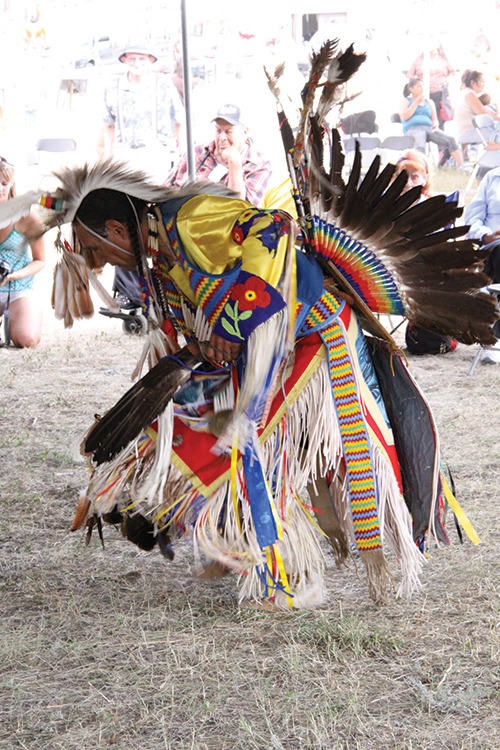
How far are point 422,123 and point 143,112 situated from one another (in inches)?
131

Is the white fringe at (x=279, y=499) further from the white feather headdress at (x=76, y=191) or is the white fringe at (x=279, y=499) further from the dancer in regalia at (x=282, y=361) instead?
the white feather headdress at (x=76, y=191)

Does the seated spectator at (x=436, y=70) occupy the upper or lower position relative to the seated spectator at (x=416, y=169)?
upper

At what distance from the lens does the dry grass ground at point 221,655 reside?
1822 millimetres

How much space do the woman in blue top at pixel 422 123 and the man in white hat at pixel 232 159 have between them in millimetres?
4681

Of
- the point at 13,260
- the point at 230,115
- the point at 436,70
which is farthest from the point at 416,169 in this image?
the point at 436,70

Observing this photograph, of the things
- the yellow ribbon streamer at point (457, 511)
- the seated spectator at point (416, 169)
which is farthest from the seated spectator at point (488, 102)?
the yellow ribbon streamer at point (457, 511)

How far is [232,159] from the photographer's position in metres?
5.56

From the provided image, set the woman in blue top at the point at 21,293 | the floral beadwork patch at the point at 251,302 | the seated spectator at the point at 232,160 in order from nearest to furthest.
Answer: the floral beadwork patch at the point at 251,302, the seated spectator at the point at 232,160, the woman in blue top at the point at 21,293

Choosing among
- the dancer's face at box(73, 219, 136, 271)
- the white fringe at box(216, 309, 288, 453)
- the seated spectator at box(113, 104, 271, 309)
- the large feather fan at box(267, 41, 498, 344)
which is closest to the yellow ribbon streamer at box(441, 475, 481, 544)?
the large feather fan at box(267, 41, 498, 344)

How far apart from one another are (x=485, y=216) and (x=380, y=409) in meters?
3.76

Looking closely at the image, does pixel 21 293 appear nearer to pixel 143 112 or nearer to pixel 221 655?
pixel 143 112

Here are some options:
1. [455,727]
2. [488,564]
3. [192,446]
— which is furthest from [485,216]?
[455,727]

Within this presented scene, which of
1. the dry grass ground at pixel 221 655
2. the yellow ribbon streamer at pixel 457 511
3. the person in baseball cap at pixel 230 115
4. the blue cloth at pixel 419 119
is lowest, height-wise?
the dry grass ground at pixel 221 655

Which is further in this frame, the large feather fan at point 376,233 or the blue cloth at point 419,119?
the blue cloth at point 419,119
